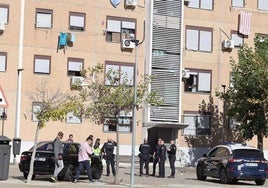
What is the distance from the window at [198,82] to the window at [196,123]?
178 cm

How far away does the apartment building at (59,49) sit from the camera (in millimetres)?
39844

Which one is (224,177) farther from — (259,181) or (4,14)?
(4,14)

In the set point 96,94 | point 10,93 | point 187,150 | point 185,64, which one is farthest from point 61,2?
point 96,94

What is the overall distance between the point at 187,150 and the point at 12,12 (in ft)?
50.4

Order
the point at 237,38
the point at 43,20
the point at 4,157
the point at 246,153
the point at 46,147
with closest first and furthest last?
1. the point at 4,157
2. the point at 46,147
3. the point at 246,153
4. the point at 43,20
5. the point at 237,38

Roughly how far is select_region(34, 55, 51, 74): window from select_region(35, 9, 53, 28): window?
204 cm

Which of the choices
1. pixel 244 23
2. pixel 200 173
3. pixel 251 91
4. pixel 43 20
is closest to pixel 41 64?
pixel 43 20

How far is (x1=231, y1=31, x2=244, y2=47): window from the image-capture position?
155 feet

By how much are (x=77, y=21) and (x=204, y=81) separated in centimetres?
1036

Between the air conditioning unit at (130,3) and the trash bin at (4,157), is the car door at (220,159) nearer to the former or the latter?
the trash bin at (4,157)

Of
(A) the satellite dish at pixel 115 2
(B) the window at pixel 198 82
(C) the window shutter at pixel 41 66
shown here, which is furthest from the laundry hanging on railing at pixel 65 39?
(B) the window at pixel 198 82

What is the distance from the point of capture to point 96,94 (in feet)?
85.1

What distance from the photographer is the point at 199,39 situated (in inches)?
1805

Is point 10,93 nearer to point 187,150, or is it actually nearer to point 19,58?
point 19,58
